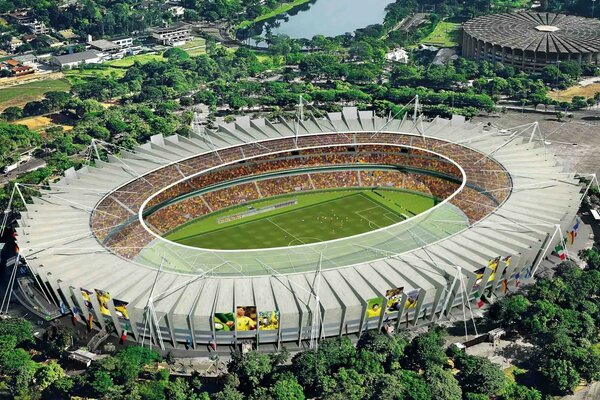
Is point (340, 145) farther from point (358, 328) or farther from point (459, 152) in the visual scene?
point (358, 328)

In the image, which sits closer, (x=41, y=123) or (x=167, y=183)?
(x=167, y=183)

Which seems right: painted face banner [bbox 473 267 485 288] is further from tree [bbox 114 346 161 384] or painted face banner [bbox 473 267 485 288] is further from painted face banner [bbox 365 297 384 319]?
tree [bbox 114 346 161 384]

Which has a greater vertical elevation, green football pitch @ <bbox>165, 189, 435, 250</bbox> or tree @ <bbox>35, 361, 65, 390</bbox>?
tree @ <bbox>35, 361, 65, 390</bbox>

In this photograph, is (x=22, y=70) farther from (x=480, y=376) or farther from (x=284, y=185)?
(x=480, y=376)

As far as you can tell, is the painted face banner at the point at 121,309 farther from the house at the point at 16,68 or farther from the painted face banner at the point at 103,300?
the house at the point at 16,68

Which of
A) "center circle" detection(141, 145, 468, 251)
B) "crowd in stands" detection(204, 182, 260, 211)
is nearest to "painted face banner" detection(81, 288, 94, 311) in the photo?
"center circle" detection(141, 145, 468, 251)

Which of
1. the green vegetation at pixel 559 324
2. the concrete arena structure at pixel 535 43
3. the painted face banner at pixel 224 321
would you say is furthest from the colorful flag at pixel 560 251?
the concrete arena structure at pixel 535 43

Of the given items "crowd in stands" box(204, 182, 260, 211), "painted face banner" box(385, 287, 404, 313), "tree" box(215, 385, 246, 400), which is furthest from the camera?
"crowd in stands" box(204, 182, 260, 211)

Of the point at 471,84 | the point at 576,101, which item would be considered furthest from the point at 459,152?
the point at 471,84
